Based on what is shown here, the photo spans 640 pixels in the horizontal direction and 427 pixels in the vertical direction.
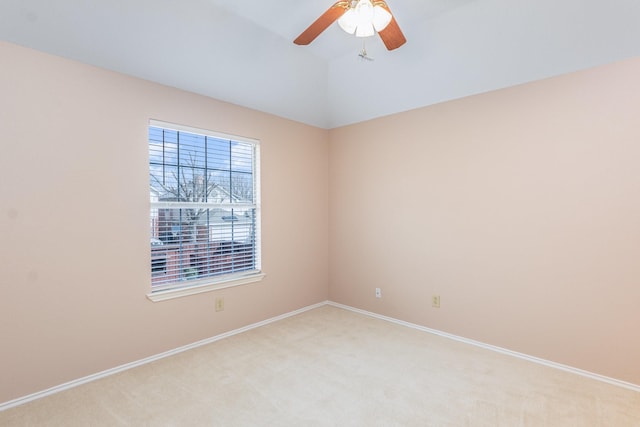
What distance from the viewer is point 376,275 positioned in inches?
148

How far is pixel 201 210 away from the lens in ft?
10.1

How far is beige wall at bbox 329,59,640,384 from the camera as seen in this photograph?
233 cm

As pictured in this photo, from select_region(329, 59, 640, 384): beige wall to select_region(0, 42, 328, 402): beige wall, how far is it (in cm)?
191

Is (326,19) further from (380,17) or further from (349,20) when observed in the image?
(380,17)

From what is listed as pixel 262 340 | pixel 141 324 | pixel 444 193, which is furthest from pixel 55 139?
pixel 444 193

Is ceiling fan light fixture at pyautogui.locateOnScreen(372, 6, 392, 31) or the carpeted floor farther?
the carpeted floor

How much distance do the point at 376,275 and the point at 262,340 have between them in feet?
4.77

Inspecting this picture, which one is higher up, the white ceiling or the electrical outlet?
the white ceiling

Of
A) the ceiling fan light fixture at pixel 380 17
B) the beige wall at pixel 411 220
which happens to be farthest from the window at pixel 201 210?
the ceiling fan light fixture at pixel 380 17

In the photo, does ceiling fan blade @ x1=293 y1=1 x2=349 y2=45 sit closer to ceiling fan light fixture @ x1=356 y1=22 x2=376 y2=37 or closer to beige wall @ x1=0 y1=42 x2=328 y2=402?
ceiling fan light fixture @ x1=356 y1=22 x2=376 y2=37

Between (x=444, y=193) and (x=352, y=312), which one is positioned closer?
(x=444, y=193)

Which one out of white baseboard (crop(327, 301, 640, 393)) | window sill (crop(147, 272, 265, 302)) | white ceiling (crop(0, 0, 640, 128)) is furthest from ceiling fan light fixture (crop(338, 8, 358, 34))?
white baseboard (crop(327, 301, 640, 393))

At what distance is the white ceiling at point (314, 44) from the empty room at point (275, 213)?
16 millimetres

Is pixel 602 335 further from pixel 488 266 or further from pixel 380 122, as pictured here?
pixel 380 122
